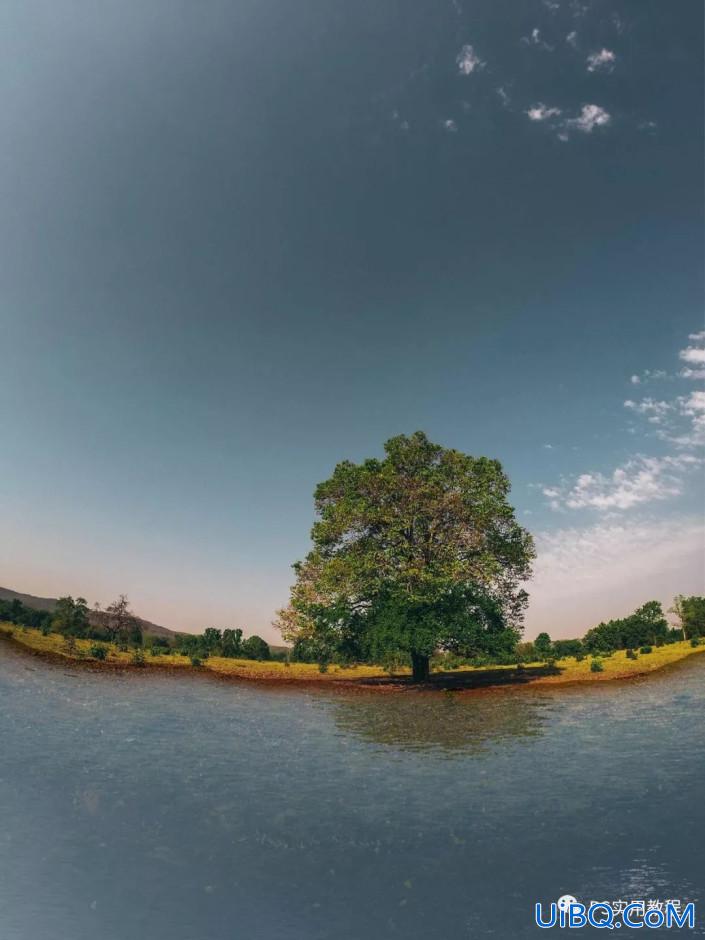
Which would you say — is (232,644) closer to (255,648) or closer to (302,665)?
(255,648)

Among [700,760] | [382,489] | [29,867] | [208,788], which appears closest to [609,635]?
[382,489]

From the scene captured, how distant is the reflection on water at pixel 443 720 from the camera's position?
2061 centimetres

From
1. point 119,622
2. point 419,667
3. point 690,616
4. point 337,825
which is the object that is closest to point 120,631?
point 119,622

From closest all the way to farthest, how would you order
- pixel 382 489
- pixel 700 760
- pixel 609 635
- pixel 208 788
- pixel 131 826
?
pixel 131 826, pixel 208 788, pixel 700 760, pixel 382 489, pixel 609 635

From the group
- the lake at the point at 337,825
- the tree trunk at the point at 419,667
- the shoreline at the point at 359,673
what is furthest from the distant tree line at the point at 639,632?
the lake at the point at 337,825

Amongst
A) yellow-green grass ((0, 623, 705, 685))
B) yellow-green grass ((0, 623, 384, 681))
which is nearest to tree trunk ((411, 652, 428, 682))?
yellow-green grass ((0, 623, 705, 685))

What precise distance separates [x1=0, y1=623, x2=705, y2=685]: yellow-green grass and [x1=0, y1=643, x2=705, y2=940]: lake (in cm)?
2075

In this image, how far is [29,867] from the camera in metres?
10.4

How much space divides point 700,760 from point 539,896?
32.3 feet

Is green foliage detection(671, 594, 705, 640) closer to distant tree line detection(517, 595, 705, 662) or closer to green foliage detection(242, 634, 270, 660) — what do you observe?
distant tree line detection(517, 595, 705, 662)

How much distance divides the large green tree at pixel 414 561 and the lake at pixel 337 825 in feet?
60.7

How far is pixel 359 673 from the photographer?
5362 cm

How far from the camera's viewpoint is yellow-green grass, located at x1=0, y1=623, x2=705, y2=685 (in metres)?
42.4

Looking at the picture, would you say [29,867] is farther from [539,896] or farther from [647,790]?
[647,790]
